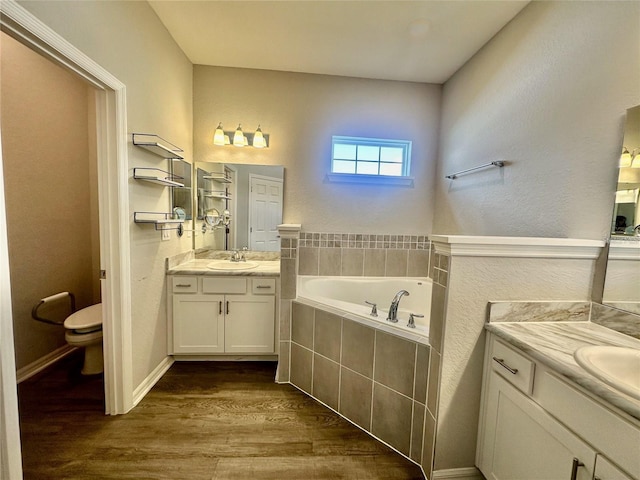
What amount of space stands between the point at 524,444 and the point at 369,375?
2.45ft

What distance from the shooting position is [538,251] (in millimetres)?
1188

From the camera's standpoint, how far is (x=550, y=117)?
1.49 meters

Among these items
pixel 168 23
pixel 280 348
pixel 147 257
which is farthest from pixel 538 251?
pixel 168 23

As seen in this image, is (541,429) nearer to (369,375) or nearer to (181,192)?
(369,375)

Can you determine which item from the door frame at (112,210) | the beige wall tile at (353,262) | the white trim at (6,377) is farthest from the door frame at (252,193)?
the white trim at (6,377)

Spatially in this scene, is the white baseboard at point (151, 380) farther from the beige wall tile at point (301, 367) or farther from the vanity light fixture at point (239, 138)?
the vanity light fixture at point (239, 138)

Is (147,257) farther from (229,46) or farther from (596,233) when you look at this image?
(596,233)

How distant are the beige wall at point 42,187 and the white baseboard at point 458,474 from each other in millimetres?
2830

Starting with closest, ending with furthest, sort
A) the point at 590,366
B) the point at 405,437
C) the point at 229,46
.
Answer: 1. the point at 590,366
2. the point at 405,437
3. the point at 229,46

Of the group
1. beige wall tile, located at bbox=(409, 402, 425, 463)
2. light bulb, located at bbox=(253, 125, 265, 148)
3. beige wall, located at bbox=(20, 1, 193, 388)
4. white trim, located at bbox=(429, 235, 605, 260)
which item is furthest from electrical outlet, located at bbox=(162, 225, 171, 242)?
beige wall tile, located at bbox=(409, 402, 425, 463)

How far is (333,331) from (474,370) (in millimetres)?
813

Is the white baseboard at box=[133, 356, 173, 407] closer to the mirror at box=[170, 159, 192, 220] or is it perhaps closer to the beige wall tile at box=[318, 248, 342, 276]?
the mirror at box=[170, 159, 192, 220]

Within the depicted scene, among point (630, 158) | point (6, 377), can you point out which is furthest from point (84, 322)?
point (630, 158)

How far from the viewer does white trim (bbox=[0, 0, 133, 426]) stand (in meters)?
1.48
